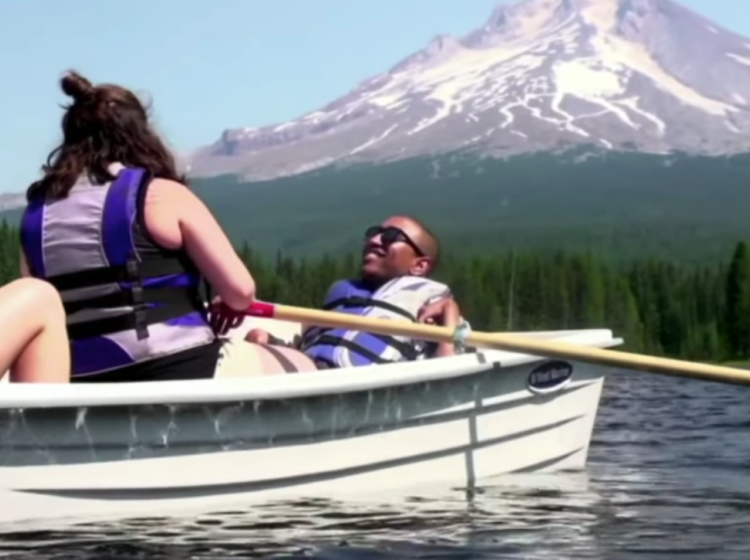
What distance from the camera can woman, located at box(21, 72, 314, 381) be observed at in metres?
7.34

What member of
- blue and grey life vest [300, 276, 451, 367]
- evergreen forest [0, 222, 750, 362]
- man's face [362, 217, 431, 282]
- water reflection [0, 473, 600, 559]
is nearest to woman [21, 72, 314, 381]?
water reflection [0, 473, 600, 559]

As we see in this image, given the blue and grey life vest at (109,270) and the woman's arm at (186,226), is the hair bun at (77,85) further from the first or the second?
the woman's arm at (186,226)

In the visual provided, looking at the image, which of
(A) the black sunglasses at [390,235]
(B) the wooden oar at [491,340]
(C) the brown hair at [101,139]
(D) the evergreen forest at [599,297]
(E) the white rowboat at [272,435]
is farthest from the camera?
(D) the evergreen forest at [599,297]

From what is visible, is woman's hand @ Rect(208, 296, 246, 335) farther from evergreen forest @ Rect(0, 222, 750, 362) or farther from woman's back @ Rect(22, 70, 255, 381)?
evergreen forest @ Rect(0, 222, 750, 362)

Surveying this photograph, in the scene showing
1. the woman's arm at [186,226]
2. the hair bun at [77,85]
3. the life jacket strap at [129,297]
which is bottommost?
the life jacket strap at [129,297]

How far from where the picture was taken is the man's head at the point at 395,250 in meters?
9.52

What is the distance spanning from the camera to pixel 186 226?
Result: 7.38 m

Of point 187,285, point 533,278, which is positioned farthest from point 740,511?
point 533,278

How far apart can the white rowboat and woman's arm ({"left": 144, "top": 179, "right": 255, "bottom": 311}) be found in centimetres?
55

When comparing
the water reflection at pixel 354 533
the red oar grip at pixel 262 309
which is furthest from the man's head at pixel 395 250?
the water reflection at pixel 354 533

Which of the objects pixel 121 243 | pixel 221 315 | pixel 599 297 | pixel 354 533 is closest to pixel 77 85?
pixel 121 243

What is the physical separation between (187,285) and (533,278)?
295 ft

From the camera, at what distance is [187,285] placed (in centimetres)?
754

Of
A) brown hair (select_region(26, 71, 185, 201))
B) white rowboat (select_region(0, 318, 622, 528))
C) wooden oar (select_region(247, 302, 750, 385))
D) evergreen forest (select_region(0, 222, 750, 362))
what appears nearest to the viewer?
white rowboat (select_region(0, 318, 622, 528))
